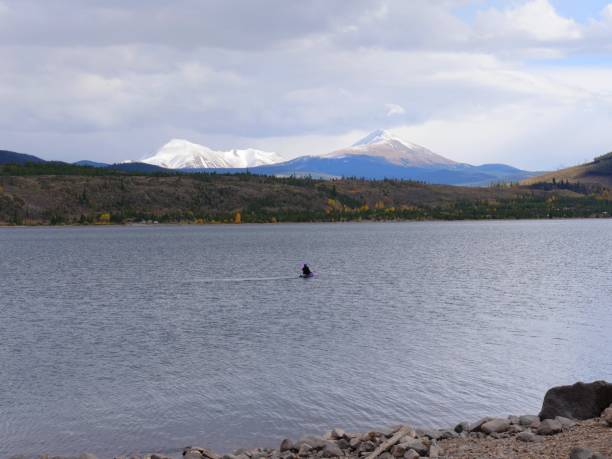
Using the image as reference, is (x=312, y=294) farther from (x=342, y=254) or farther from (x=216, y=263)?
(x=342, y=254)

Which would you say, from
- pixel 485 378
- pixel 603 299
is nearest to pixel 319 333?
pixel 485 378

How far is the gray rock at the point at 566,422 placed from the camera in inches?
956

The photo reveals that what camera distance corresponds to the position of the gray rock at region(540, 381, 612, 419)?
85.4ft

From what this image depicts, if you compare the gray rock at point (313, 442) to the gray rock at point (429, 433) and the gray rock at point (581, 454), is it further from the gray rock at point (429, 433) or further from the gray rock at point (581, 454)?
the gray rock at point (581, 454)

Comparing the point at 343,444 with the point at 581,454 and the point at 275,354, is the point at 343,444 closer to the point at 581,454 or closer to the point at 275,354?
the point at 581,454

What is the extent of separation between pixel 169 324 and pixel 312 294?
2324 cm

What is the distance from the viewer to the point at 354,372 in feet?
119

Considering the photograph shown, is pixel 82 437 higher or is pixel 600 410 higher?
pixel 600 410

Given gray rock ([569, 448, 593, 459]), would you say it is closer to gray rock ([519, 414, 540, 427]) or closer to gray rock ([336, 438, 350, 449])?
gray rock ([519, 414, 540, 427])

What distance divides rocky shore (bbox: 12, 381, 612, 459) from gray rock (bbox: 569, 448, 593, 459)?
1599mm

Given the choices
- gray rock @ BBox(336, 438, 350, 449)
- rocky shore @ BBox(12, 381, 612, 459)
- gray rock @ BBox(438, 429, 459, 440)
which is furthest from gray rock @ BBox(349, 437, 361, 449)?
gray rock @ BBox(438, 429, 459, 440)

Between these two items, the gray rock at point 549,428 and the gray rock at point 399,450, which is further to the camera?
the gray rock at point 549,428

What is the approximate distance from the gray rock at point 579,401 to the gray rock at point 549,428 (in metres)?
1.95

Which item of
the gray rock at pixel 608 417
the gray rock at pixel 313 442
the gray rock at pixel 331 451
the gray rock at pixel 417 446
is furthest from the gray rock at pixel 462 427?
the gray rock at pixel 313 442
